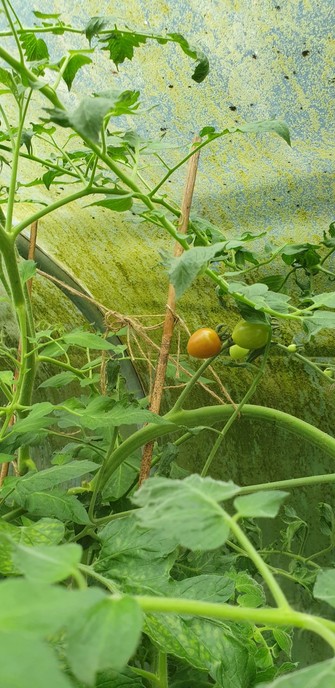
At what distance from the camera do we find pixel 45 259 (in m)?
2.00

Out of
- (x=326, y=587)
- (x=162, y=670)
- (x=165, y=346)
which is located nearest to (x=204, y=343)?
(x=165, y=346)

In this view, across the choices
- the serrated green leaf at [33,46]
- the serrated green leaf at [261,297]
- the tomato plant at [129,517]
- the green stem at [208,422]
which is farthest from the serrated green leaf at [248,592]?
the serrated green leaf at [33,46]

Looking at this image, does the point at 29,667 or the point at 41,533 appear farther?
the point at 41,533

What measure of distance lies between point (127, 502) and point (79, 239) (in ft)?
2.87

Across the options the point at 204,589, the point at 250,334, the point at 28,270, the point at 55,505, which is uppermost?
the point at 28,270

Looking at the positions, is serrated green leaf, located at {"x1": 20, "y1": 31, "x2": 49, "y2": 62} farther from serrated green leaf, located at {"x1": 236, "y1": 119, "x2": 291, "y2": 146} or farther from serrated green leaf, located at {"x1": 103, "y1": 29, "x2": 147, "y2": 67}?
serrated green leaf, located at {"x1": 236, "y1": 119, "x2": 291, "y2": 146}

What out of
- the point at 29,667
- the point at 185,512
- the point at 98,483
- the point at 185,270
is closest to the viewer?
the point at 29,667

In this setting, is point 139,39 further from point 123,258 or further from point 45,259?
point 45,259

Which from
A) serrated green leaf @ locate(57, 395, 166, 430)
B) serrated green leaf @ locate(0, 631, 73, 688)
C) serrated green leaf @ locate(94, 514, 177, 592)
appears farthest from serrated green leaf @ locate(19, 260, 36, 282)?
serrated green leaf @ locate(0, 631, 73, 688)

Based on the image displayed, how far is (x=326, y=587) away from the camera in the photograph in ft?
1.34

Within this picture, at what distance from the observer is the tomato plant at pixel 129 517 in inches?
11.9

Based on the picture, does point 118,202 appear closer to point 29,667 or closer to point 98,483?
point 98,483

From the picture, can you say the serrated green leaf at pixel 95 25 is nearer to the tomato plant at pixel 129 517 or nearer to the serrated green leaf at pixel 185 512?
the tomato plant at pixel 129 517

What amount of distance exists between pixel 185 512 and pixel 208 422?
0.81 m
